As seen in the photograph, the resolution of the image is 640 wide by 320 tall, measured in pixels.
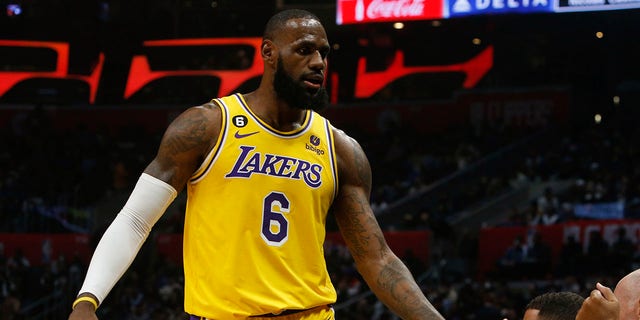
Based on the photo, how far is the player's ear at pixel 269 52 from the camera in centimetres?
459

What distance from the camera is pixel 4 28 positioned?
26406mm

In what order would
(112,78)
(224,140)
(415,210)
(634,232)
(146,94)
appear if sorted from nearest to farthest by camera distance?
(224,140) → (634,232) → (415,210) → (112,78) → (146,94)

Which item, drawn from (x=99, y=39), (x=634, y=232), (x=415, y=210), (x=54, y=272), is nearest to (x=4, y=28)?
(x=99, y=39)

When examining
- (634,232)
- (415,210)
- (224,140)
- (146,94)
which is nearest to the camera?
(224,140)

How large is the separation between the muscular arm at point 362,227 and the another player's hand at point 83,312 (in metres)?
1.26

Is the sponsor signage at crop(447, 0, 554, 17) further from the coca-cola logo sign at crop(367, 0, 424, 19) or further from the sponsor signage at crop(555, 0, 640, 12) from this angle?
the coca-cola logo sign at crop(367, 0, 424, 19)

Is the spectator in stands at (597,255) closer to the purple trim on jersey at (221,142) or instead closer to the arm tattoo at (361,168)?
the arm tattoo at (361,168)

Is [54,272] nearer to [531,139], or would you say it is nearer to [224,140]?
[531,139]

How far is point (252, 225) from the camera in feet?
14.4

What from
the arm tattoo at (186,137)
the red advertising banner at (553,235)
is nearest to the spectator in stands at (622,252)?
the red advertising banner at (553,235)

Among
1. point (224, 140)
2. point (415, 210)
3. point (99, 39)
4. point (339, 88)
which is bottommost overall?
point (415, 210)

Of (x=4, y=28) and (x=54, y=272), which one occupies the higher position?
(x=4, y=28)

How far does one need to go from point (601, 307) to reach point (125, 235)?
6.24ft

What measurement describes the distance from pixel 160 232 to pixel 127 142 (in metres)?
5.12
